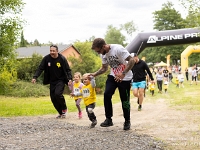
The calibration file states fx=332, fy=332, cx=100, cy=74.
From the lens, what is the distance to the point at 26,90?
24016 millimetres

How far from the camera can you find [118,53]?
6.66m

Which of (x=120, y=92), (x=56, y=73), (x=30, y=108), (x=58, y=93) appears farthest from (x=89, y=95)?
(x=30, y=108)

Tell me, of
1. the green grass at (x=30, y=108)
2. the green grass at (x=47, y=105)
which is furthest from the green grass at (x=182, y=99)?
the green grass at (x=30, y=108)

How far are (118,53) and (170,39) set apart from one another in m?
13.3

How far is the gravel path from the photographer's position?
516cm

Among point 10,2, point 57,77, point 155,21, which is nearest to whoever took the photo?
point 57,77

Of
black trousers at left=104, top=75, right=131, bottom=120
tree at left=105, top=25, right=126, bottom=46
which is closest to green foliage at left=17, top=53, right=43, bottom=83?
black trousers at left=104, top=75, right=131, bottom=120

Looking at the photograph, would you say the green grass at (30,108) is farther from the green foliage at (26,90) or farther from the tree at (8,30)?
the green foliage at (26,90)

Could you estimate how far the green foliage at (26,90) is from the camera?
2385 centimetres

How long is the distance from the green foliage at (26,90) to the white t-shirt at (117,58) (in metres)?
17.5

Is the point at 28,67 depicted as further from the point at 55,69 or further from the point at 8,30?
the point at 55,69

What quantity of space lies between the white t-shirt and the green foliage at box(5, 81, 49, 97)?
1751 cm

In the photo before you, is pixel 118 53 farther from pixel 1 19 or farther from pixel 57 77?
pixel 1 19

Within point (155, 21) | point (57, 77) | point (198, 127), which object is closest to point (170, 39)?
point (57, 77)
